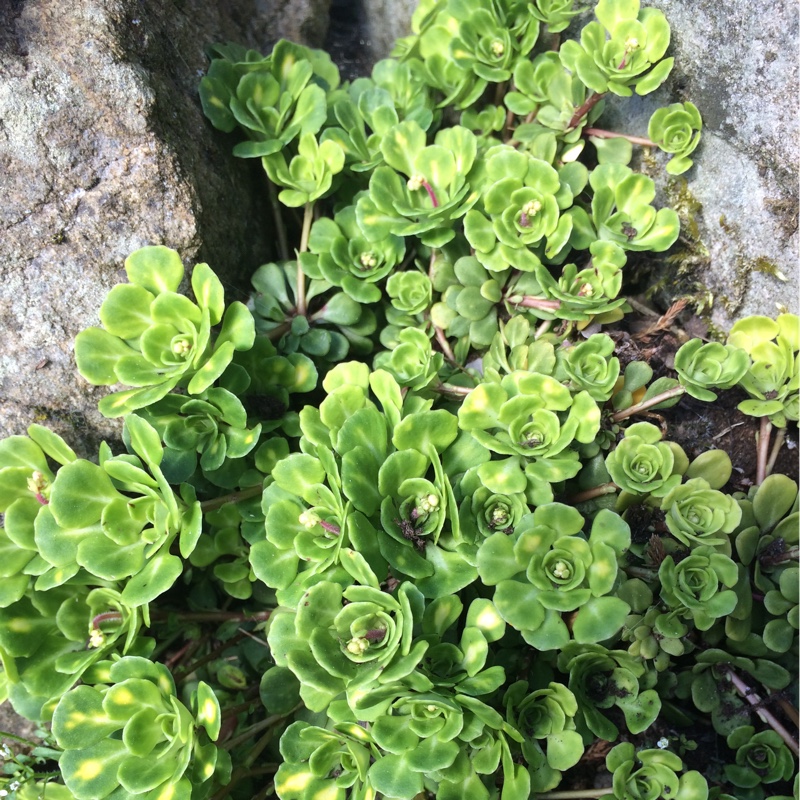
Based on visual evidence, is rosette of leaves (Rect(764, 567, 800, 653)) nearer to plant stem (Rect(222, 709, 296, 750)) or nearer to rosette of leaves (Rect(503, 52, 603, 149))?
plant stem (Rect(222, 709, 296, 750))

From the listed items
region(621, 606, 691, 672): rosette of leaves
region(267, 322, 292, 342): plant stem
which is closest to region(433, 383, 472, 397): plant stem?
region(267, 322, 292, 342): plant stem

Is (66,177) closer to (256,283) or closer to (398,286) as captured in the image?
(256,283)

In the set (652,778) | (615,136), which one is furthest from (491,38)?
(652,778)

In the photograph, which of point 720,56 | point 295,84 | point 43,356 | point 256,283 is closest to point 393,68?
point 295,84

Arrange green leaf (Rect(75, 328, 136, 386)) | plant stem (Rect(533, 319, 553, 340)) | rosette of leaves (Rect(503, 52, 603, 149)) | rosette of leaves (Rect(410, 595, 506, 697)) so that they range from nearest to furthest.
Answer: rosette of leaves (Rect(410, 595, 506, 697)), green leaf (Rect(75, 328, 136, 386)), plant stem (Rect(533, 319, 553, 340)), rosette of leaves (Rect(503, 52, 603, 149))

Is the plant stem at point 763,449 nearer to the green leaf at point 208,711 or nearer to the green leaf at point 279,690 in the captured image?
the green leaf at point 279,690

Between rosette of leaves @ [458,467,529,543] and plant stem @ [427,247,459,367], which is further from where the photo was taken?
plant stem @ [427,247,459,367]
